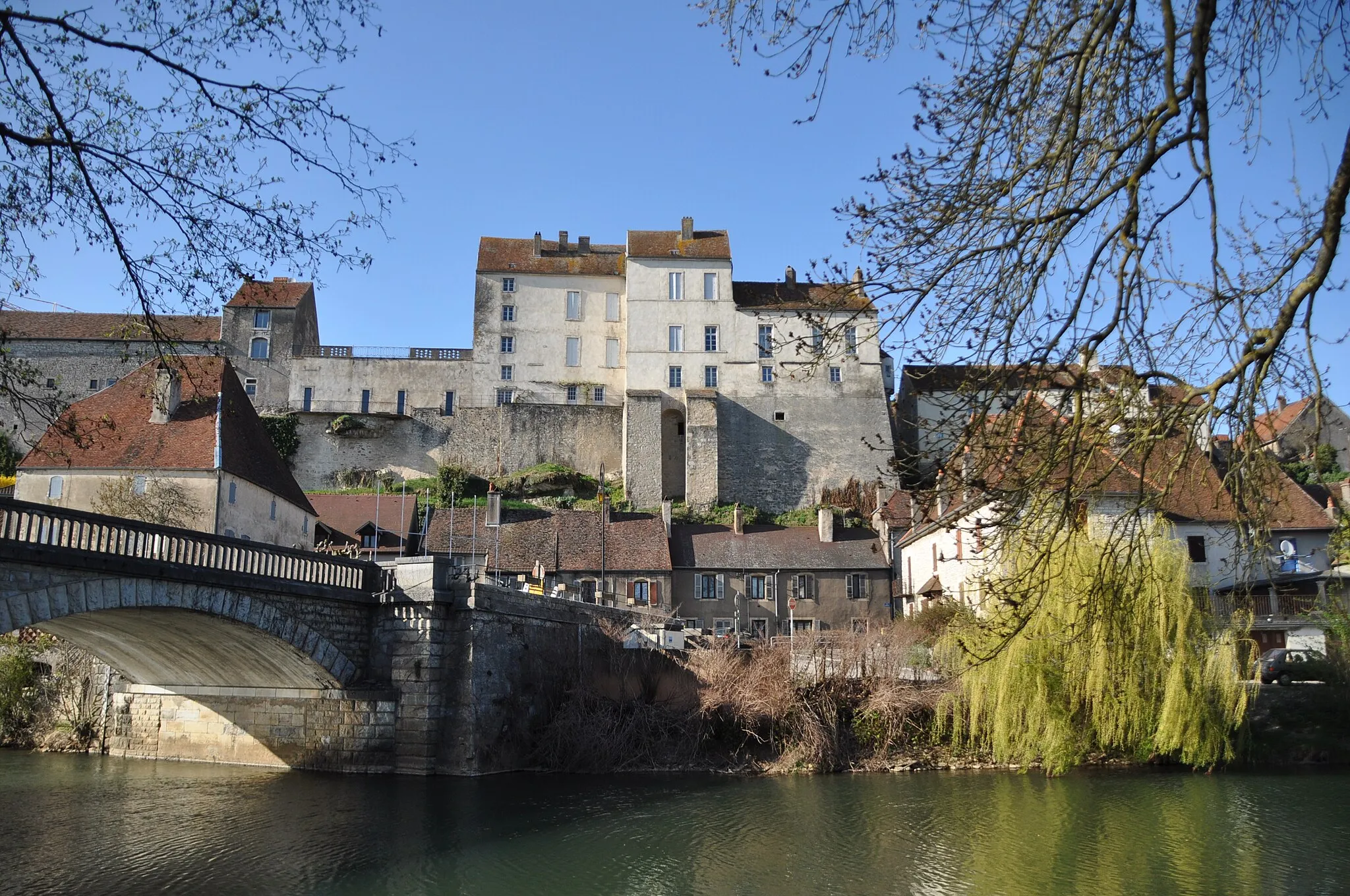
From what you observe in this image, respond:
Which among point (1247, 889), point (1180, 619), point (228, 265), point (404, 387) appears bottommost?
point (1247, 889)

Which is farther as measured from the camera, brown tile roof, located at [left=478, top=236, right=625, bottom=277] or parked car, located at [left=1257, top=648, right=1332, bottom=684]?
brown tile roof, located at [left=478, top=236, right=625, bottom=277]

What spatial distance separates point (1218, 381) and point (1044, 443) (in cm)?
101

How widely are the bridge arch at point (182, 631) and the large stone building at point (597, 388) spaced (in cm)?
3300

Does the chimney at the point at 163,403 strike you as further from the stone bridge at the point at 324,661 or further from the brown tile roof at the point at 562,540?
the brown tile roof at the point at 562,540

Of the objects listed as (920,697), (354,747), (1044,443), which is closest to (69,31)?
(1044,443)

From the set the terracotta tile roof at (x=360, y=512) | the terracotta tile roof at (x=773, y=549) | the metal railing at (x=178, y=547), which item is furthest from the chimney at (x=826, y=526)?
the metal railing at (x=178, y=547)

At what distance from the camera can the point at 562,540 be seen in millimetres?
43094

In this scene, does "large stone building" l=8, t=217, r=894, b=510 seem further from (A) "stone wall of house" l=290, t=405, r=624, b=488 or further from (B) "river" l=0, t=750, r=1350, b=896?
(B) "river" l=0, t=750, r=1350, b=896

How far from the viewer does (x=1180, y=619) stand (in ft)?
71.5

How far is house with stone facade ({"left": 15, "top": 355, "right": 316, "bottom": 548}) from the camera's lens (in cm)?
2784

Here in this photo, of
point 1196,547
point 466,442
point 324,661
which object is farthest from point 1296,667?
point 466,442

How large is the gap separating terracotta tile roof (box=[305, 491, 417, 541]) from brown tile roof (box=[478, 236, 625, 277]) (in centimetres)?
1643

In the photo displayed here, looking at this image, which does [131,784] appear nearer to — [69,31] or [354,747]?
[354,747]

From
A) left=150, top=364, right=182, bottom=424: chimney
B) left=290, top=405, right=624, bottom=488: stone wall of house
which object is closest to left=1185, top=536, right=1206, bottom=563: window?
left=290, top=405, right=624, bottom=488: stone wall of house
